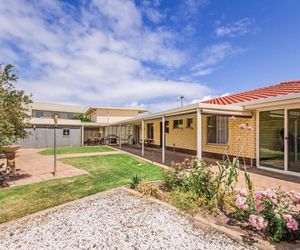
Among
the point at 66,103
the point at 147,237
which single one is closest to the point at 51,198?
the point at 147,237

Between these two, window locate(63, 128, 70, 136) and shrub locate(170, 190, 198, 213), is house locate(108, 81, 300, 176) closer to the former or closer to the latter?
shrub locate(170, 190, 198, 213)

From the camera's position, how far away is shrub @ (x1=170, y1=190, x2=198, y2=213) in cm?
436

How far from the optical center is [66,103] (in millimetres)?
47438

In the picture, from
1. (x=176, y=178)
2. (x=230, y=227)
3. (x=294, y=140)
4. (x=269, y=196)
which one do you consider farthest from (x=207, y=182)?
(x=294, y=140)

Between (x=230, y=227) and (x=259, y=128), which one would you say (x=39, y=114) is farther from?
(x=230, y=227)

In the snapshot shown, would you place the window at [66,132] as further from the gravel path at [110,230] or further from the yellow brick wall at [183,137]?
the gravel path at [110,230]

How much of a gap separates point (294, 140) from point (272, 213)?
207 inches

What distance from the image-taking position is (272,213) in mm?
3396

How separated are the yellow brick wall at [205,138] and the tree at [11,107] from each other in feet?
22.6

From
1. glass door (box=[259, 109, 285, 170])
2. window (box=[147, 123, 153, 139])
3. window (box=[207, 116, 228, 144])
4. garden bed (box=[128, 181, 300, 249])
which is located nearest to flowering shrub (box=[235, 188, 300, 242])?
garden bed (box=[128, 181, 300, 249])

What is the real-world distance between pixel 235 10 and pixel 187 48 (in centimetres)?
500

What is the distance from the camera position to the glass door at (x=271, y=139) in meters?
7.96

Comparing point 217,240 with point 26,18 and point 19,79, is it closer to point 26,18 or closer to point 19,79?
point 19,79

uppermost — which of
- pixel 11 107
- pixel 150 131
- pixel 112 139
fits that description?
pixel 11 107
